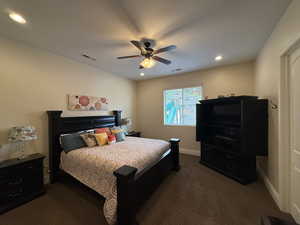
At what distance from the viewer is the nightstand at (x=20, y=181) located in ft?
6.24

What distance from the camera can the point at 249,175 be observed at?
8.50 feet

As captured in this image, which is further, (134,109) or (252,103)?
(134,109)

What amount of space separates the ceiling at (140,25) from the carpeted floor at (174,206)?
2795mm

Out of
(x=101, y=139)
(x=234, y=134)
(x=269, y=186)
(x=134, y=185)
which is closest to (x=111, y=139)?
(x=101, y=139)

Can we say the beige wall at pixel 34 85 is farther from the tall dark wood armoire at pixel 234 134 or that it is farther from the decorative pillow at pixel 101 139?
the tall dark wood armoire at pixel 234 134

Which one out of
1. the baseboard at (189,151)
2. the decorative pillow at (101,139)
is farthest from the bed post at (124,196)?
the baseboard at (189,151)

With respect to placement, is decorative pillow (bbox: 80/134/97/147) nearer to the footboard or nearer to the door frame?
the footboard

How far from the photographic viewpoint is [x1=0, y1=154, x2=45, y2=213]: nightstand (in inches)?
74.9

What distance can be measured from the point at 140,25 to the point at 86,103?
7.90 ft

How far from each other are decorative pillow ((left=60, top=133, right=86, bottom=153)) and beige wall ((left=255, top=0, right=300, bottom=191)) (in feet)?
11.7

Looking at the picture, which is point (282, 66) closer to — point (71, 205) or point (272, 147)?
point (272, 147)

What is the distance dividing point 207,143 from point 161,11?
3143 mm

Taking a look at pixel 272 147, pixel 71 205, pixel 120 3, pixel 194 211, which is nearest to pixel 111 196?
pixel 71 205

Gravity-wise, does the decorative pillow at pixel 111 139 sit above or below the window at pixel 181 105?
below
